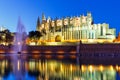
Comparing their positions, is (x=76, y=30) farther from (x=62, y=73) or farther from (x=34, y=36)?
(x=62, y=73)

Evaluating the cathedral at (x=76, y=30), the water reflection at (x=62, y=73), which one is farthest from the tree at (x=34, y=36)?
the water reflection at (x=62, y=73)

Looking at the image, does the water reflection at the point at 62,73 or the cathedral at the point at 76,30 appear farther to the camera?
the cathedral at the point at 76,30

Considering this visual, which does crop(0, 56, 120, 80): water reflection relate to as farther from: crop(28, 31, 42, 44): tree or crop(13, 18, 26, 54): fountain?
crop(28, 31, 42, 44): tree

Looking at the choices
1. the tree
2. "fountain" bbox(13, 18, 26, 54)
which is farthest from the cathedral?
"fountain" bbox(13, 18, 26, 54)

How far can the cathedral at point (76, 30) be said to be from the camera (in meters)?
135

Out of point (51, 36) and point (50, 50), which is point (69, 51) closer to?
point (50, 50)

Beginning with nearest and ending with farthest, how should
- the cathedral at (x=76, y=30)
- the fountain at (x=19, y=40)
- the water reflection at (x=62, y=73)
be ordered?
the water reflection at (x=62, y=73) → the fountain at (x=19, y=40) → the cathedral at (x=76, y=30)

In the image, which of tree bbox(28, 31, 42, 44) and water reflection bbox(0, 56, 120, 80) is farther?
tree bbox(28, 31, 42, 44)

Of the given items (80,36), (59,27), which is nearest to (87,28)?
(80,36)

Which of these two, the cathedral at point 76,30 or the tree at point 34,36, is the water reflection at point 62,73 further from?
the cathedral at point 76,30

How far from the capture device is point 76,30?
139 meters

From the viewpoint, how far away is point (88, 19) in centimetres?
13800

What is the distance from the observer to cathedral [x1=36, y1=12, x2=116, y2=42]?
13500cm

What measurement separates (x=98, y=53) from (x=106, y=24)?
44386 mm
